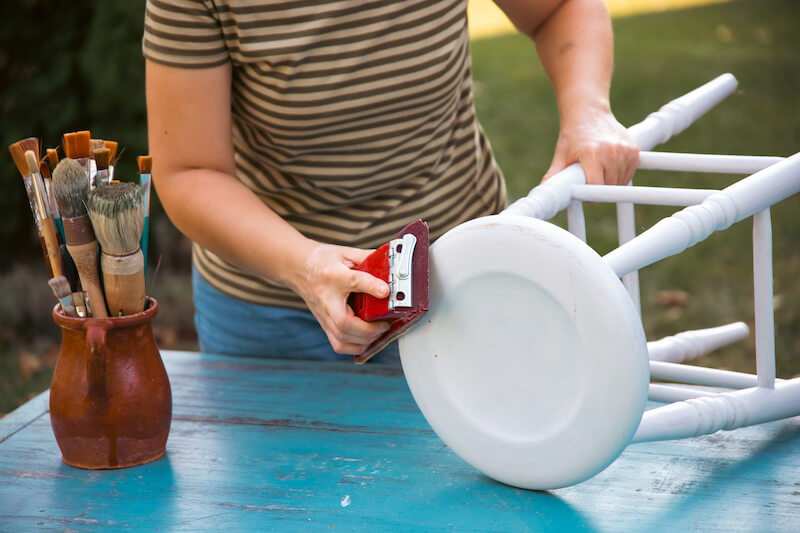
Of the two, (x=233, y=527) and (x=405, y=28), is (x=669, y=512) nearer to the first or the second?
(x=233, y=527)

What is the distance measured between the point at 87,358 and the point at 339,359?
1.57ft

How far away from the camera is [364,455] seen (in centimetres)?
100

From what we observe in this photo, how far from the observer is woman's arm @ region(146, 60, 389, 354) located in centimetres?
97

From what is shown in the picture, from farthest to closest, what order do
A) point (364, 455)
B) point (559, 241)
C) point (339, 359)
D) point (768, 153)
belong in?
point (768, 153)
point (339, 359)
point (364, 455)
point (559, 241)

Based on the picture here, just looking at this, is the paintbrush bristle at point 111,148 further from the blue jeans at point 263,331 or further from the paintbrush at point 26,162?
the blue jeans at point 263,331

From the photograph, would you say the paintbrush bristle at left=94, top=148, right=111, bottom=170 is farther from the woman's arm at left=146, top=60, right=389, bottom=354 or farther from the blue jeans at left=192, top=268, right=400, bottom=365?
the blue jeans at left=192, top=268, right=400, bottom=365

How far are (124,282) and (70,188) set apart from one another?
4.5 inches

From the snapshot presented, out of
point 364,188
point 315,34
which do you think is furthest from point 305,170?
point 315,34

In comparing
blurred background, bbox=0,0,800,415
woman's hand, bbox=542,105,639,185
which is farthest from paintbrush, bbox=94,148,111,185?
blurred background, bbox=0,0,800,415

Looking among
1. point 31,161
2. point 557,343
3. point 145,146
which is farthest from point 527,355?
point 145,146

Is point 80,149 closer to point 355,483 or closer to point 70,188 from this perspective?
point 70,188

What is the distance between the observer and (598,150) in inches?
42.0

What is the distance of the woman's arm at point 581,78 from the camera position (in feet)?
3.51

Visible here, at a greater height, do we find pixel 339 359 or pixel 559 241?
pixel 559 241
